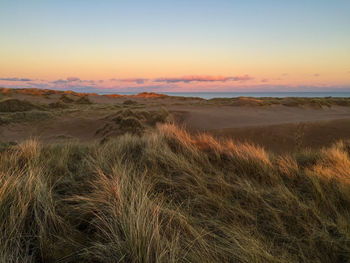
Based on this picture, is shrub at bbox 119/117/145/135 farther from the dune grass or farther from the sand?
the dune grass

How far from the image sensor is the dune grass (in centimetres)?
147

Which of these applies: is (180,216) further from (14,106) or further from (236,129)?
(14,106)

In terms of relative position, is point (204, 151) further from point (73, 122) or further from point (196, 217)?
point (73, 122)

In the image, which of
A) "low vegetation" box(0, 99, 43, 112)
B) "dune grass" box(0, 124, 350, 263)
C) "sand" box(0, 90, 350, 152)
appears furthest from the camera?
"low vegetation" box(0, 99, 43, 112)

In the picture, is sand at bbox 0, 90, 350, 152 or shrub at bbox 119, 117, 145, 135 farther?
shrub at bbox 119, 117, 145, 135

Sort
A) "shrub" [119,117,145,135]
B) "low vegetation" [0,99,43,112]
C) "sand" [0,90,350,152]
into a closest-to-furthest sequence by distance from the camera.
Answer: "sand" [0,90,350,152] < "shrub" [119,117,145,135] < "low vegetation" [0,99,43,112]

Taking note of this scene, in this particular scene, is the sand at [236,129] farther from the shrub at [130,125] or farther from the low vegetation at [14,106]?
the low vegetation at [14,106]

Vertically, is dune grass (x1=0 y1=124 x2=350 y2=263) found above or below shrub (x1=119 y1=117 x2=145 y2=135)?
above

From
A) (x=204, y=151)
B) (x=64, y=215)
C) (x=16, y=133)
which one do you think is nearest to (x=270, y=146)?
(x=204, y=151)

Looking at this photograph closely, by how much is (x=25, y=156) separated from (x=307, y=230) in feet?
14.0

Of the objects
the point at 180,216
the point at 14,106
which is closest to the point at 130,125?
the point at 180,216

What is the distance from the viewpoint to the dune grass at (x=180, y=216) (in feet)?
4.82

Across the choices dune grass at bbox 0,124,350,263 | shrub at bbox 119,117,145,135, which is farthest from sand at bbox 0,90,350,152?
dune grass at bbox 0,124,350,263

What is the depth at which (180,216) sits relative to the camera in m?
1.81
